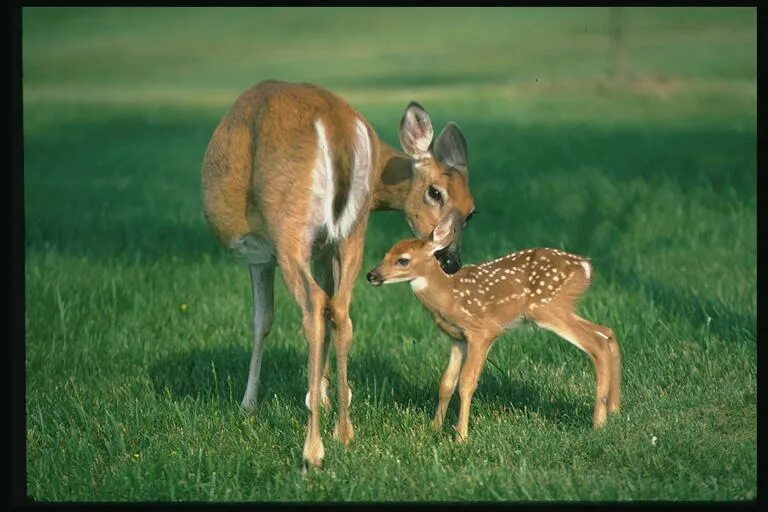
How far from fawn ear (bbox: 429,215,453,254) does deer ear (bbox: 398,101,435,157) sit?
433mm

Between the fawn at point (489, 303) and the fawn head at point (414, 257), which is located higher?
the fawn head at point (414, 257)

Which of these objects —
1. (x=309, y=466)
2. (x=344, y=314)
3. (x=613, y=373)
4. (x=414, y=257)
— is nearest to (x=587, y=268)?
(x=613, y=373)

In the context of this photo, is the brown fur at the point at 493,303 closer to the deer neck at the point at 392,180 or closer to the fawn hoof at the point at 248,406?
the deer neck at the point at 392,180

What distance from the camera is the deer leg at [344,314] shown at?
19.7 feet

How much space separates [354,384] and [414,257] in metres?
1.01

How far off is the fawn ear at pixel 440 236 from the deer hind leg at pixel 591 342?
569 mm

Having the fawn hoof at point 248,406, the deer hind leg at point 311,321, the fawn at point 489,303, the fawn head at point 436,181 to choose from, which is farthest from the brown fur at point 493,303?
the fawn hoof at point 248,406

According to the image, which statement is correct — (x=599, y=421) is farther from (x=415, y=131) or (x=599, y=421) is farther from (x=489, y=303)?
(x=415, y=131)

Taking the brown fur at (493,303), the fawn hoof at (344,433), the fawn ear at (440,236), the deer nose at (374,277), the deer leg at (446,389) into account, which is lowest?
the fawn hoof at (344,433)

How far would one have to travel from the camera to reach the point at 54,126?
56.9 feet

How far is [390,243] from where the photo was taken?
11.0m

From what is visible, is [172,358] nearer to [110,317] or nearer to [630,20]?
[110,317]

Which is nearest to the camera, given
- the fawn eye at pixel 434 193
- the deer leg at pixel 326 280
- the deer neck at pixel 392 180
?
the deer leg at pixel 326 280

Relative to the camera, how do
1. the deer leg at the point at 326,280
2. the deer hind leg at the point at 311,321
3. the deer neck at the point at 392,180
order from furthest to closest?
1. the deer neck at the point at 392,180
2. the deer leg at the point at 326,280
3. the deer hind leg at the point at 311,321
